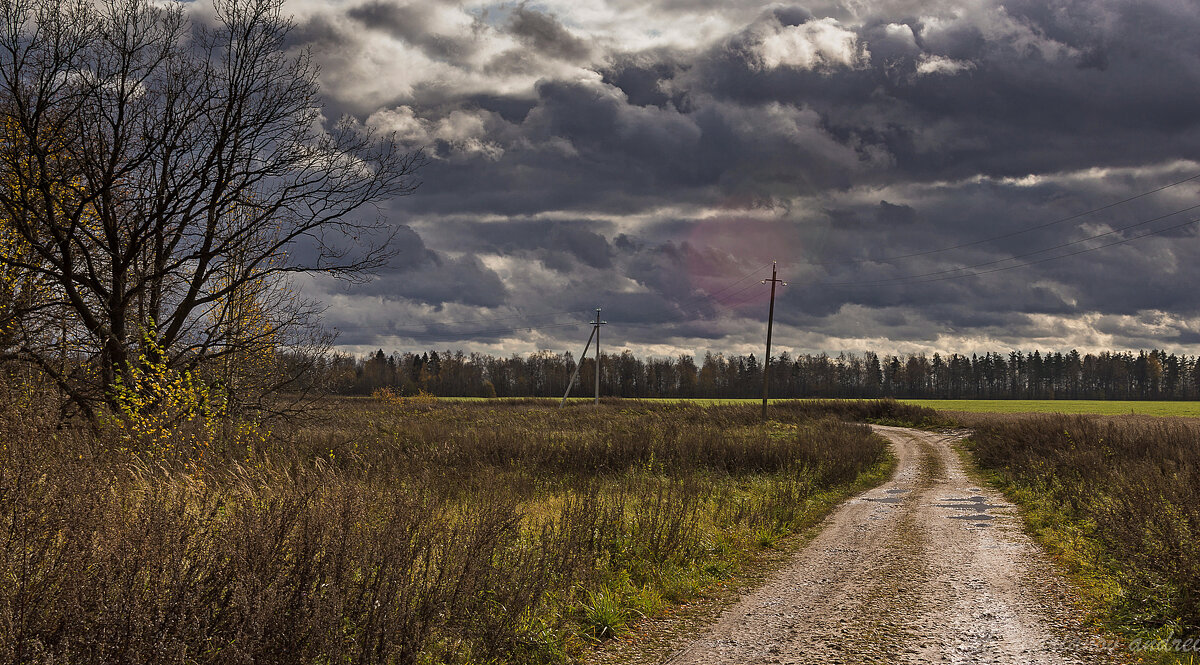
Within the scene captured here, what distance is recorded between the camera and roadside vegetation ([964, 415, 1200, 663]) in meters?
6.83

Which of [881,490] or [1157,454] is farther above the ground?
[1157,454]

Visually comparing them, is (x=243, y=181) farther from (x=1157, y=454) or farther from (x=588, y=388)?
(x=588, y=388)

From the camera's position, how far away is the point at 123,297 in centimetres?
1109

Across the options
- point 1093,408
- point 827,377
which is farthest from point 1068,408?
point 827,377

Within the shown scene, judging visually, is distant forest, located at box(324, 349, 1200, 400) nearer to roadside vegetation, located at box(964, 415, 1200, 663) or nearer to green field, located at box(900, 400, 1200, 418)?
green field, located at box(900, 400, 1200, 418)

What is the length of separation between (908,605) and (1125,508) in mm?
4260

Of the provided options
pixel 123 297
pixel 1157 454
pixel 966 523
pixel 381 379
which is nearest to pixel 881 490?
pixel 966 523

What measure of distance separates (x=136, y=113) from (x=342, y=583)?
10.1 metres

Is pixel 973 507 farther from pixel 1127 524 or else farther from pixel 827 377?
pixel 827 377

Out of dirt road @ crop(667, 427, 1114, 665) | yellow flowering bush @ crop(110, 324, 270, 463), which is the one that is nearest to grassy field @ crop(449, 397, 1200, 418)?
dirt road @ crop(667, 427, 1114, 665)

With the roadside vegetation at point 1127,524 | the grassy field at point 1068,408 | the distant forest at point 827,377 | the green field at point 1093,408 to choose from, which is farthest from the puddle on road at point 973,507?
the distant forest at point 827,377

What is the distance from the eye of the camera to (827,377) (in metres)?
154

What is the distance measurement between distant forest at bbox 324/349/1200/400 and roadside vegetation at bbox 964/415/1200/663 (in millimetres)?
118199

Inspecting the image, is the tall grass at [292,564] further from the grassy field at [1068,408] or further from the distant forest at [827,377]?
the distant forest at [827,377]
